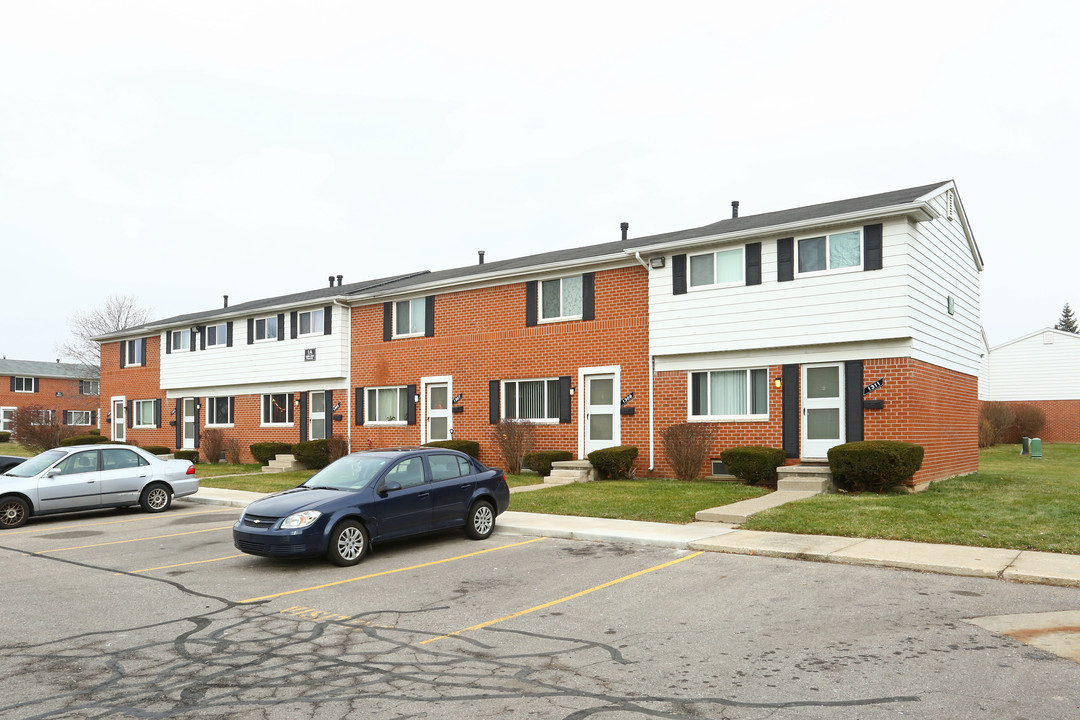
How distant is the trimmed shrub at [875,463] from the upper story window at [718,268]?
15.6 ft

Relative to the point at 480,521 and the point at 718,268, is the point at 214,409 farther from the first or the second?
the point at 480,521

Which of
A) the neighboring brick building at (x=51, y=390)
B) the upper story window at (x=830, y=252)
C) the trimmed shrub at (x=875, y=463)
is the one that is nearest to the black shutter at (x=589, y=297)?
the upper story window at (x=830, y=252)

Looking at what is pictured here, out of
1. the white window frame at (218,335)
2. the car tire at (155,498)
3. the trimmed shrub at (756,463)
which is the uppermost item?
the white window frame at (218,335)

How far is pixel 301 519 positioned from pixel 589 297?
12.7 m

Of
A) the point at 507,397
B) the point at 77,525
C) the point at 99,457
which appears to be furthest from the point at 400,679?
the point at 507,397

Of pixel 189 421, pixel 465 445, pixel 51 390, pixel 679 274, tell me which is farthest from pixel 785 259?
pixel 51 390

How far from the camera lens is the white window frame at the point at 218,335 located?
105 feet

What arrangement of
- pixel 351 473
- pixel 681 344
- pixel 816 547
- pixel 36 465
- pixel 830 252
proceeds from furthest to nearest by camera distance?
pixel 681 344, pixel 830 252, pixel 36 465, pixel 351 473, pixel 816 547

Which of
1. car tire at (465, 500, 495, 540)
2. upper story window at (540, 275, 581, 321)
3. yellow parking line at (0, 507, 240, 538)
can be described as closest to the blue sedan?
car tire at (465, 500, 495, 540)

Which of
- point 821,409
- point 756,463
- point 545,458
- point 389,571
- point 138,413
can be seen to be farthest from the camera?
point 138,413

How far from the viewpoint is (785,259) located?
58.0ft

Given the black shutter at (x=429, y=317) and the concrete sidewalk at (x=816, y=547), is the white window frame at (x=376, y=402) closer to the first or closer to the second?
the black shutter at (x=429, y=317)

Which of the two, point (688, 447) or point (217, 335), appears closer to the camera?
point (688, 447)

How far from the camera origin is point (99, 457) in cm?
1589
